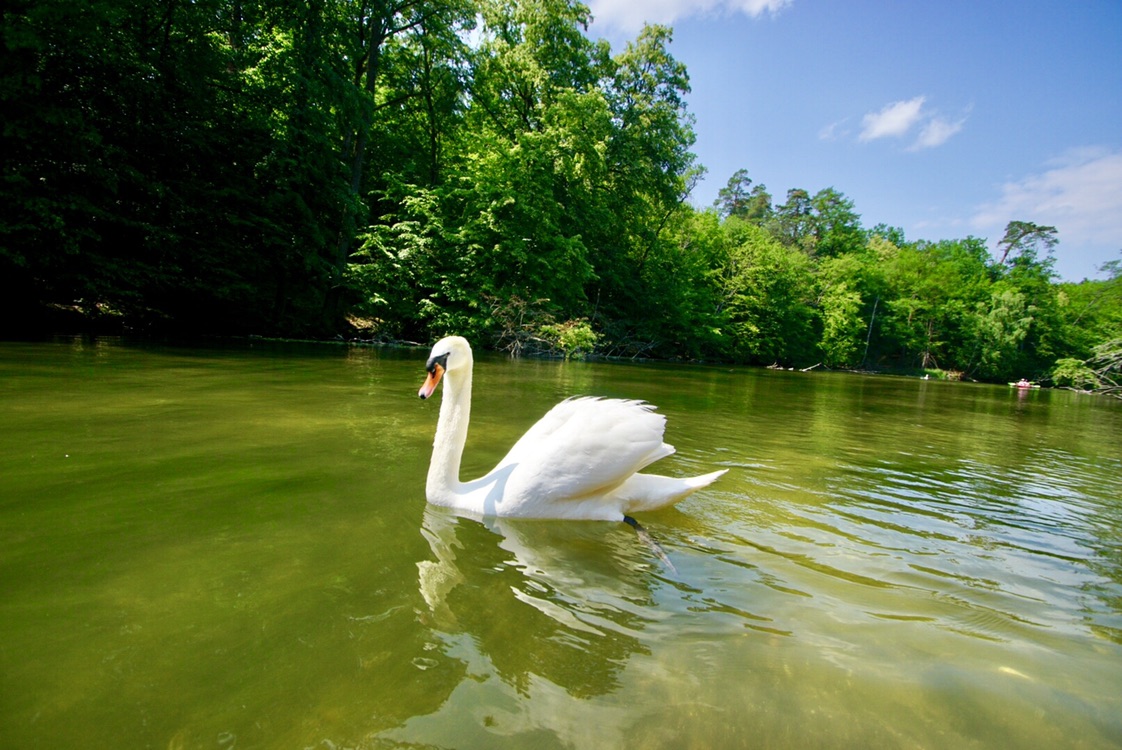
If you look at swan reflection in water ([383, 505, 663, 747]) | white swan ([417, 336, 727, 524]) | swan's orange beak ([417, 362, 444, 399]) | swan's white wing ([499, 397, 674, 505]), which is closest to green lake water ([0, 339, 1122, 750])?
swan reflection in water ([383, 505, 663, 747])

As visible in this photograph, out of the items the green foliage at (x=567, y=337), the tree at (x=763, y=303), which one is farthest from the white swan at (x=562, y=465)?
the tree at (x=763, y=303)

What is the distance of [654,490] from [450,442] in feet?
4.34

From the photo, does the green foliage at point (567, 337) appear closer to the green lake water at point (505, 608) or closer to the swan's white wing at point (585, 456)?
the green lake water at point (505, 608)

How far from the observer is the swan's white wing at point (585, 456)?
10.2ft

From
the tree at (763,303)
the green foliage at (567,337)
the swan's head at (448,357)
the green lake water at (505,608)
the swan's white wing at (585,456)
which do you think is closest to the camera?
the green lake water at (505,608)

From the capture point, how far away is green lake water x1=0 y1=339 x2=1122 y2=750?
58.8 inches

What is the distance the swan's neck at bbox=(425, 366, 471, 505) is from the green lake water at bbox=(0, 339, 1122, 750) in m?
Result: 0.16

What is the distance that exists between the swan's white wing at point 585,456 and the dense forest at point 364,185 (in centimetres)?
1449

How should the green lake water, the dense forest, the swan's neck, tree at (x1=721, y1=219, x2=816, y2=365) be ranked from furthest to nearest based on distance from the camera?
tree at (x1=721, y1=219, x2=816, y2=365)
the dense forest
the swan's neck
the green lake water

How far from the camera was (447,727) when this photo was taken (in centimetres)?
145

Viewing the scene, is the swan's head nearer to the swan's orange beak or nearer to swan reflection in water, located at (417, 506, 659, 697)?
the swan's orange beak

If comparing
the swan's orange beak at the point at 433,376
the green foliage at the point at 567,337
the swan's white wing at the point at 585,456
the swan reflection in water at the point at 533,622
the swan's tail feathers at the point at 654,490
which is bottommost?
the swan reflection in water at the point at 533,622

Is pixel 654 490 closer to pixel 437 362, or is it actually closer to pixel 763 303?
pixel 437 362

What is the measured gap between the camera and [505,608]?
82.8 inches
